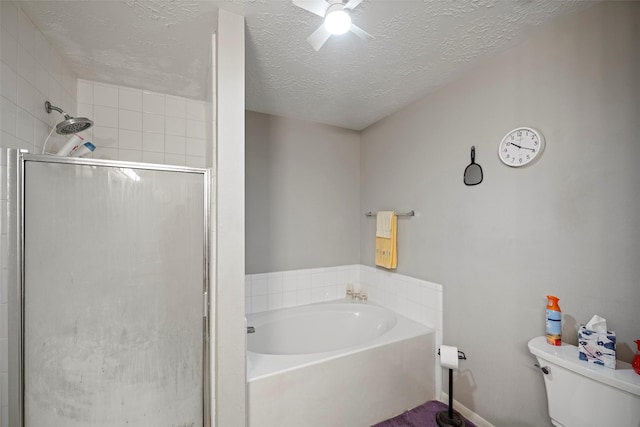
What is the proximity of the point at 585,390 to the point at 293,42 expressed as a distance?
2269 mm

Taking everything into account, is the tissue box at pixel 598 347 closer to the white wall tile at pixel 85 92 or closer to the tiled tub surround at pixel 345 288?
the tiled tub surround at pixel 345 288

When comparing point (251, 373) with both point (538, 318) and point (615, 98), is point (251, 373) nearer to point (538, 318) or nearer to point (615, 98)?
point (538, 318)

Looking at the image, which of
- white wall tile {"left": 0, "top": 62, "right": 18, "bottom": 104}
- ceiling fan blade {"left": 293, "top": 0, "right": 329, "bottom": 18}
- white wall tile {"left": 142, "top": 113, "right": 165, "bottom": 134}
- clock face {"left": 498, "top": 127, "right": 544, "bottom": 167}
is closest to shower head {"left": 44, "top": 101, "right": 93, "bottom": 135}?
white wall tile {"left": 0, "top": 62, "right": 18, "bottom": 104}

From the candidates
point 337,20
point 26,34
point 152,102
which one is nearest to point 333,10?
point 337,20

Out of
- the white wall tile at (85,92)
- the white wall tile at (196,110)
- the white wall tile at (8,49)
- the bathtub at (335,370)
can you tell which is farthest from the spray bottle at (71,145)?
the bathtub at (335,370)

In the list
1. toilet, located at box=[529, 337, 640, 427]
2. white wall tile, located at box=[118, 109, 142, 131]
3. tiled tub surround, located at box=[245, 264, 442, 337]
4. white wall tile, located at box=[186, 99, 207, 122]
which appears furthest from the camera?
white wall tile, located at box=[186, 99, 207, 122]

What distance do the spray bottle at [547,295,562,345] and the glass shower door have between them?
71.9 inches

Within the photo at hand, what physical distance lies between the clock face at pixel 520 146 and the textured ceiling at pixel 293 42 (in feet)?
1.79

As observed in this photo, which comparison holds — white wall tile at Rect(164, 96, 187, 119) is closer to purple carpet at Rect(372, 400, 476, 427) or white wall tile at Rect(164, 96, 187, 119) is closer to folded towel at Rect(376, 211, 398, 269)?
folded towel at Rect(376, 211, 398, 269)

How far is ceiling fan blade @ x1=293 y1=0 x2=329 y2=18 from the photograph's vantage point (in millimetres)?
1084

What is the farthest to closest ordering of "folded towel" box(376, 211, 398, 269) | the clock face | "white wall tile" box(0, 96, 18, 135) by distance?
"folded towel" box(376, 211, 398, 269) < the clock face < "white wall tile" box(0, 96, 18, 135)

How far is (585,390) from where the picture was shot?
119 cm

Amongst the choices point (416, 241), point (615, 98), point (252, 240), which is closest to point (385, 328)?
point (416, 241)

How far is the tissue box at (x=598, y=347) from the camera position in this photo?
3.76ft
